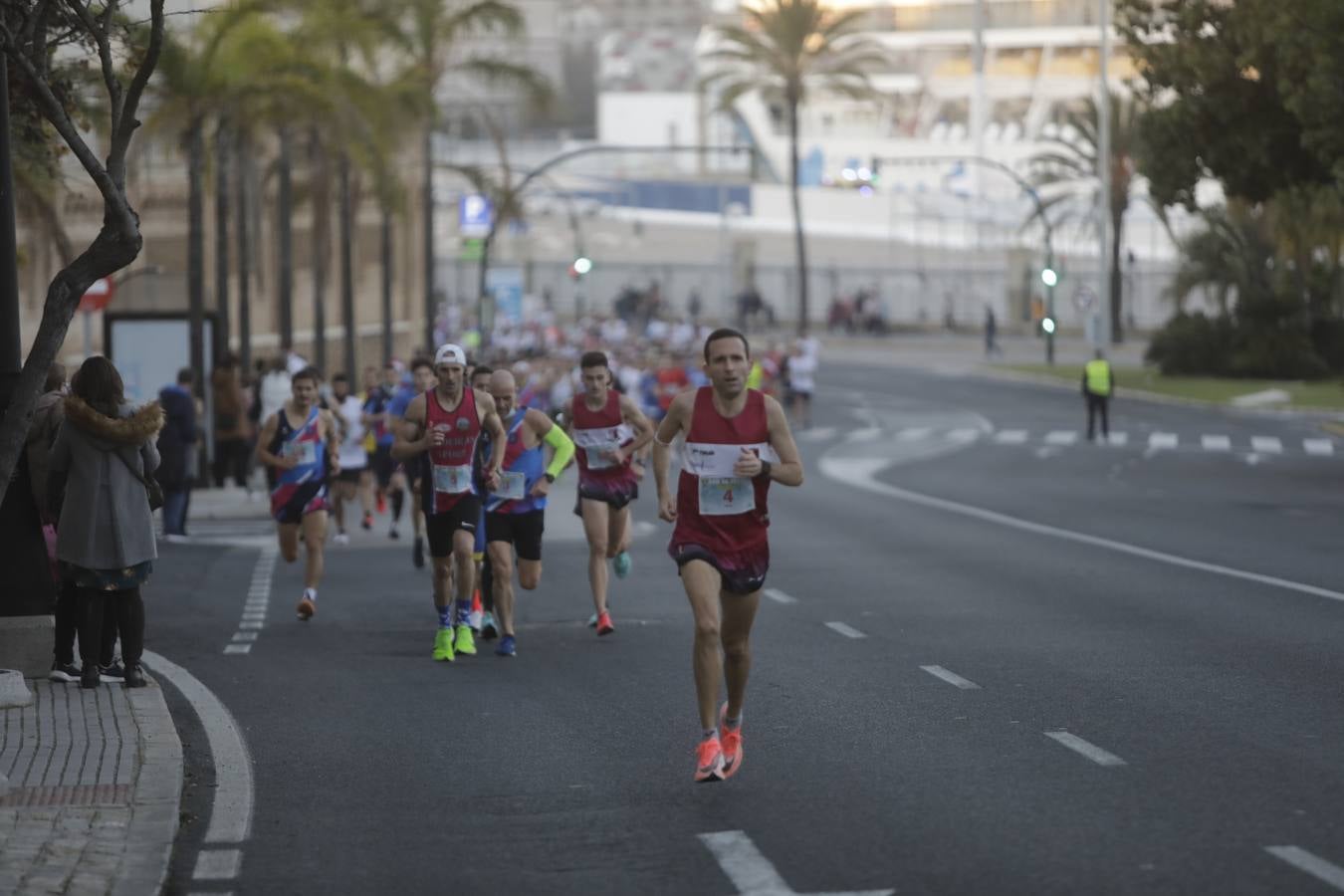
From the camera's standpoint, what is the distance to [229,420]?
95.8ft

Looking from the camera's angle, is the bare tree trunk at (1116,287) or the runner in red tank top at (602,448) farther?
the bare tree trunk at (1116,287)

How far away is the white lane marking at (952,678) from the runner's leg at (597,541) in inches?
115

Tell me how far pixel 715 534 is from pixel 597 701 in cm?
260

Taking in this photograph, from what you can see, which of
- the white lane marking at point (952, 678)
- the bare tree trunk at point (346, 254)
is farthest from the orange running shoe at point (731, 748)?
the bare tree trunk at point (346, 254)

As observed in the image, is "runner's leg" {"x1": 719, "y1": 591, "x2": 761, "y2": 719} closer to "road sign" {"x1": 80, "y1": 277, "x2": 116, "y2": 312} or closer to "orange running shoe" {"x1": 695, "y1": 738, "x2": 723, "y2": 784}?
"orange running shoe" {"x1": 695, "y1": 738, "x2": 723, "y2": 784}

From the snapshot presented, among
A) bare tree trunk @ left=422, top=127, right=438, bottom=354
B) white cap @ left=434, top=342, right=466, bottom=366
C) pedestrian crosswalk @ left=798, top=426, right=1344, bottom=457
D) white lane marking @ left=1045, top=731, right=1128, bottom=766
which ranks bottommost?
pedestrian crosswalk @ left=798, top=426, right=1344, bottom=457

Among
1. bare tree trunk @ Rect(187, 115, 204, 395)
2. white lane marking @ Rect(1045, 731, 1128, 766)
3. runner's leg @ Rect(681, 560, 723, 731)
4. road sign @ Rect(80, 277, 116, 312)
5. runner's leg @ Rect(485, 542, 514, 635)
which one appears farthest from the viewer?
bare tree trunk @ Rect(187, 115, 204, 395)

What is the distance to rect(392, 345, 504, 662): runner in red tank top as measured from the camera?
1410cm

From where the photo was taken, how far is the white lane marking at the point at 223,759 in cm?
898

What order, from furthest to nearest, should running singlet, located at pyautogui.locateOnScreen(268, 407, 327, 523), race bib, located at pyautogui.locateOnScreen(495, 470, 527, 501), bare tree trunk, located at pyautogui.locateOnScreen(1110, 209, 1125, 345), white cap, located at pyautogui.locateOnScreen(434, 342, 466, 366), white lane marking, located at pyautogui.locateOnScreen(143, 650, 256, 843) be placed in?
bare tree trunk, located at pyautogui.locateOnScreen(1110, 209, 1125, 345)
running singlet, located at pyautogui.locateOnScreen(268, 407, 327, 523)
race bib, located at pyautogui.locateOnScreen(495, 470, 527, 501)
white cap, located at pyautogui.locateOnScreen(434, 342, 466, 366)
white lane marking, located at pyautogui.locateOnScreen(143, 650, 256, 843)

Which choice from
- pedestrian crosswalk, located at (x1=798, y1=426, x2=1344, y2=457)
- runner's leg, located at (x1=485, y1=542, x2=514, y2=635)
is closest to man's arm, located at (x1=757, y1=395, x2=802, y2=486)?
runner's leg, located at (x1=485, y1=542, x2=514, y2=635)

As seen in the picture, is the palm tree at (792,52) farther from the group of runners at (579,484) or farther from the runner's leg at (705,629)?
the runner's leg at (705,629)

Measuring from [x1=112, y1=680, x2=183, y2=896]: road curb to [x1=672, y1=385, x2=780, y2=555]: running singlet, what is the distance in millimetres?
2316

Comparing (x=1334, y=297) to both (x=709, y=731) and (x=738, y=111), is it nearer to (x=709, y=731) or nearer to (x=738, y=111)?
(x=709, y=731)
